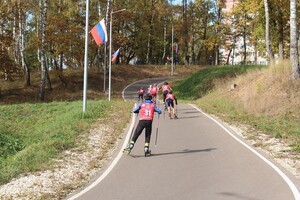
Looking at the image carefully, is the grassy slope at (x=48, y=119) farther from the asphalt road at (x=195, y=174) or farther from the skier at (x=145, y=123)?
the skier at (x=145, y=123)

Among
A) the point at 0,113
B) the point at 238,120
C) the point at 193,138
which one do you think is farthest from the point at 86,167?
the point at 0,113

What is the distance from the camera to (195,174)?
9680mm

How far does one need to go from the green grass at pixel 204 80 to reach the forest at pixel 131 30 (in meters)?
3.89

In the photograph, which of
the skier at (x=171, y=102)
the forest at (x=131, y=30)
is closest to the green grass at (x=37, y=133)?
the skier at (x=171, y=102)

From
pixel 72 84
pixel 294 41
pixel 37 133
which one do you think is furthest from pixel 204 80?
pixel 37 133

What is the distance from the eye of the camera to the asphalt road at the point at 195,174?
318 inches

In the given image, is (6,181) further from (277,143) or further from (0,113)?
(0,113)

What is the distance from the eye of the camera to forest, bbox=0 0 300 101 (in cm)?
3603

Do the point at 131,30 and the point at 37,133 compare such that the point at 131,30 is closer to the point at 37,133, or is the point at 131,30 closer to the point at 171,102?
the point at 171,102

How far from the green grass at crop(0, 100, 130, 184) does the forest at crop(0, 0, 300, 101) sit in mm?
11049

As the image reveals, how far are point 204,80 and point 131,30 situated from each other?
32.1 meters

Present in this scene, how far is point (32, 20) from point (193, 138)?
39.6 meters

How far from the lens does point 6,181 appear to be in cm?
894

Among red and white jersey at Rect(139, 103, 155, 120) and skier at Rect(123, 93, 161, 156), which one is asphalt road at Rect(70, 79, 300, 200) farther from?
red and white jersey at Rect(139, 103, 155, 120)
